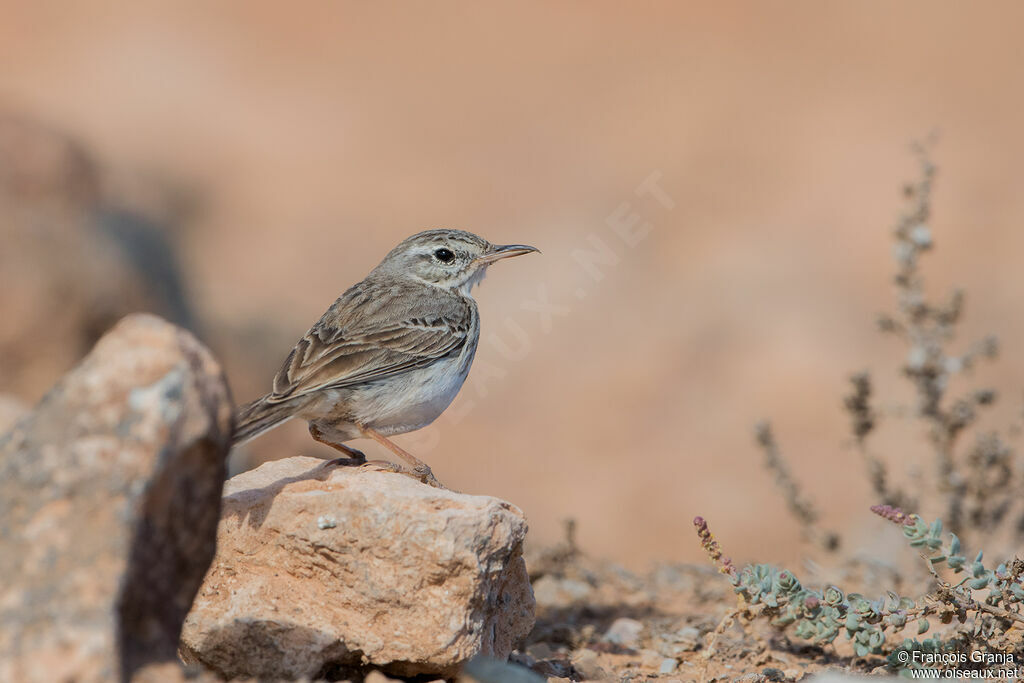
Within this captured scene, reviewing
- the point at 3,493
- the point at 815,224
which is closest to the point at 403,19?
the point at 815,224

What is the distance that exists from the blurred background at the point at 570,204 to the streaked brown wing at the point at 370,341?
4205 millimetres

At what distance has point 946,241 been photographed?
53.8 ft

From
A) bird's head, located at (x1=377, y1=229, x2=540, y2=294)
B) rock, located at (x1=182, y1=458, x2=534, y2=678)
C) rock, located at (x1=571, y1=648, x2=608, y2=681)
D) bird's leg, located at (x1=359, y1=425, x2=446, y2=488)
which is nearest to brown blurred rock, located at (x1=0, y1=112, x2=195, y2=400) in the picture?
bird's head, located at (x1=377, y1=229, x2=540, y2=294)

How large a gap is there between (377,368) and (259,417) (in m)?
0.91

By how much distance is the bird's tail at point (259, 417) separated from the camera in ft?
15.5

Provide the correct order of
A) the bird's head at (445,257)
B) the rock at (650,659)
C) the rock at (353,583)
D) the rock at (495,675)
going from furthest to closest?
1. the bird's head at (445,257)
2. the rock at (650,659)
3. the rock at (353,583)
4. the rock at (495,675)

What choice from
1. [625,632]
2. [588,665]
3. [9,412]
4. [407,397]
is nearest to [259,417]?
[407,397]

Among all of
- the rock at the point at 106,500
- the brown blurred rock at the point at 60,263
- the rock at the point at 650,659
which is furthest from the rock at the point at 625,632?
the brown blurred rock at the point at 60,263

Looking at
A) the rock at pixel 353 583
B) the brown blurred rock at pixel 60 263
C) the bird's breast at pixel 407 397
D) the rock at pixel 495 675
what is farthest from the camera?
the brown blurred rock at pixel 60 263

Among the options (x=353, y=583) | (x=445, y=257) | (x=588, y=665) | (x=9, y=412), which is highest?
(x=445, y=257)

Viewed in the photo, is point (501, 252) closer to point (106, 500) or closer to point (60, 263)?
point (106, 500)

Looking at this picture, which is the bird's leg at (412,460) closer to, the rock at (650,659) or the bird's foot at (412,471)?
the bird's foot at (412,471)

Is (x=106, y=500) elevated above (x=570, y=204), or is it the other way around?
(x=570, y=204)

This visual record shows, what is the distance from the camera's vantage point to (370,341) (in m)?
5.84
